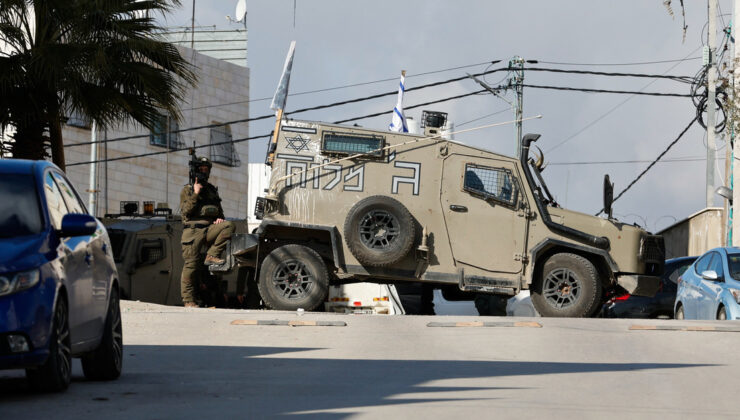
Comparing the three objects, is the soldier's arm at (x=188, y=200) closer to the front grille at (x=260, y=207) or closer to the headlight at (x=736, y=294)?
the front grille at (x=260, y=207)

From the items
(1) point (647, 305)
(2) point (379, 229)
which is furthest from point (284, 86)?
(1) point (647, 305)

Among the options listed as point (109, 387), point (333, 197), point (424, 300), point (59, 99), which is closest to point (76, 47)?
point (59, 99)

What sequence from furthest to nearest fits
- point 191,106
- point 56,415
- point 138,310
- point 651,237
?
point 191,106 → point 651,237 → point 138,310 → point 56,415

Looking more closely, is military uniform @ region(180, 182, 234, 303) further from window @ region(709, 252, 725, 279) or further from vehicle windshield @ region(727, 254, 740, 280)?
vehicle windshield @ region(727, 254, 740, 280)

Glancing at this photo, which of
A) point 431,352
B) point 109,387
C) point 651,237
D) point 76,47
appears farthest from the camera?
point 76,47

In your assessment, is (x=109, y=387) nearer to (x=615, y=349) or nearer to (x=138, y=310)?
(x=615, y=349)

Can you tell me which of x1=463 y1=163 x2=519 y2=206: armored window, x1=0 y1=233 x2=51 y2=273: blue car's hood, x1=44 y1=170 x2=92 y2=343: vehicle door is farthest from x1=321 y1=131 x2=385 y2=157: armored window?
x1=0 y1=233 x2=51 y2=273: blue car's hood

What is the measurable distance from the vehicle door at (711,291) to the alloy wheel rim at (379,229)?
13.5 ft

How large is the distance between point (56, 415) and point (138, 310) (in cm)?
1015

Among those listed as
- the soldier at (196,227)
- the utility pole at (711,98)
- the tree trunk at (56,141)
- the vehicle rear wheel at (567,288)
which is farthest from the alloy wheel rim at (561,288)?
A: the utility pole at (711,98)

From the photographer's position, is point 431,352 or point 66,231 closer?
point 66,231

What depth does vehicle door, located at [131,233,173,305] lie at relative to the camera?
20750mm

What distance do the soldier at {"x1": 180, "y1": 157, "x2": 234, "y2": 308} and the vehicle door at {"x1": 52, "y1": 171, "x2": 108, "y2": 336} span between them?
9.01m

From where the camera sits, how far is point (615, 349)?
39.2 ft
